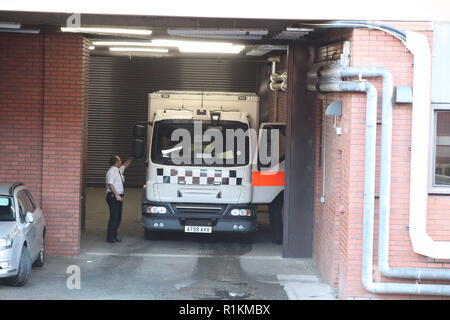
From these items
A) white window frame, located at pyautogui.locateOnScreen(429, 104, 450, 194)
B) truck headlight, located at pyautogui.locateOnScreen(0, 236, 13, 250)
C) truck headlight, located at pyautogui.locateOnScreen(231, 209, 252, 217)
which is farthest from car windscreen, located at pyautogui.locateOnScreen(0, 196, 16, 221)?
white window frame, located at pyautogui.locateOnScreen(429, 104, 450, 194)

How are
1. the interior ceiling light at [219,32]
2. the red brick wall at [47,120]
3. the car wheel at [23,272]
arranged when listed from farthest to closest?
the red brick wall at [47,120] → the interior ceiling light at [219,32] → the car wheel at [23,272]

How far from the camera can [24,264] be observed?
39.9ft

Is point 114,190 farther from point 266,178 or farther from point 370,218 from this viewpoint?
point 370,218

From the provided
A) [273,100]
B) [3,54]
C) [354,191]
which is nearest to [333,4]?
[354,191]

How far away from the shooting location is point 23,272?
12.1 m

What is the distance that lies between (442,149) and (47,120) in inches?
265

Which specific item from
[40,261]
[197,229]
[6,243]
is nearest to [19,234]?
[6,243]

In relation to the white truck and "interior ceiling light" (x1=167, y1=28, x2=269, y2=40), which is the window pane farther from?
the white truck

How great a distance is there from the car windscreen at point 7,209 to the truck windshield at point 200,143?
4.15m

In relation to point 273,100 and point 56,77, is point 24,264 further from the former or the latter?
point 273,100

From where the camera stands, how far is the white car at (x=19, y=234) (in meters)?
11.6

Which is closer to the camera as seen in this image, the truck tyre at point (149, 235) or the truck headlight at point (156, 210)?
the truck headlight at point (156, 210)

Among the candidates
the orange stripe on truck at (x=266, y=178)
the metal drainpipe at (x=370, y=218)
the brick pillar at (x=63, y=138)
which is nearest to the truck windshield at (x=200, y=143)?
the orange stripe on truck at (x=266, y=178)

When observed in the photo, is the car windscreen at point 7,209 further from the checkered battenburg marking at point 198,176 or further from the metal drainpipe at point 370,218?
the metal drainpipe at point 370,218
